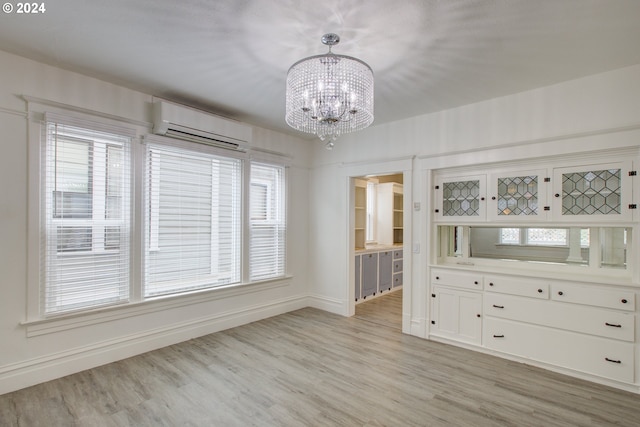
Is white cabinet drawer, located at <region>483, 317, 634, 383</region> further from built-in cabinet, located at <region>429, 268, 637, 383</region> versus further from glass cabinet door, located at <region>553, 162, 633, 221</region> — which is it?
glass cabinet door, located at <region>553, 162, 633, 221</region>

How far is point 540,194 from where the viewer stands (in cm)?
331

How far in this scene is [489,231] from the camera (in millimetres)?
3941

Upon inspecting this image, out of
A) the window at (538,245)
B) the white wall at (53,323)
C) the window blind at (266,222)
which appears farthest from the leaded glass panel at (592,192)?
the white wall at (53,323)

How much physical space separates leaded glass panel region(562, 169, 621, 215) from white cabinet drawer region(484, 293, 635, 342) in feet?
3.06

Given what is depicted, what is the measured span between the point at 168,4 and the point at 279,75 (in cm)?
119

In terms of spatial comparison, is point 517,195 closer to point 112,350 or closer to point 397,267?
point 397,267

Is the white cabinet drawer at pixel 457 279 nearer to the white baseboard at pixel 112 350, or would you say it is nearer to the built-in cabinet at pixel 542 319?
the built-in cabinet at pixel 542 319

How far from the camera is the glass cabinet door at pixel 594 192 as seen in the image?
113 inches

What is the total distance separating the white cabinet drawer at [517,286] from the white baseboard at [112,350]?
307 cm

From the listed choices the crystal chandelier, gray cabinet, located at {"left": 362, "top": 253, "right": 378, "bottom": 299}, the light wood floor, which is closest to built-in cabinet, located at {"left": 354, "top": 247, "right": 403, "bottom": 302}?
gray cabinet, located at {"left": 362, "top": 253, "right": 378, "bottom": 299}

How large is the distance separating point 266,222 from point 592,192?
3.87 meters

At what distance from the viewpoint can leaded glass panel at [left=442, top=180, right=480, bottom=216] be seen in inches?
149

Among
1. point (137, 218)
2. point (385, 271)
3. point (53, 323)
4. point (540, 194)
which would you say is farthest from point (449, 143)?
point (53, 323)

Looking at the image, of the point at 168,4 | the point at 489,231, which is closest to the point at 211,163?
the point at 168,4
